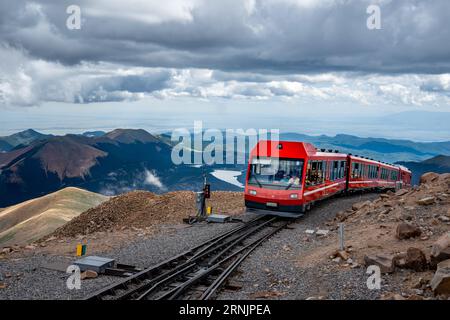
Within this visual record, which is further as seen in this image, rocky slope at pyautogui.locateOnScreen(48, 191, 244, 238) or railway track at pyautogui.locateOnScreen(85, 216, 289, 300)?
rocky slope at pyautogui.locateOnScreen(48, 191, 244, 238)

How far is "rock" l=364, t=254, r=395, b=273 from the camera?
10.7 m

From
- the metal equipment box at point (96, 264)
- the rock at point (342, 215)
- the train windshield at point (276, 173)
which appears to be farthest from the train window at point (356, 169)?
the metal equipment box at point (96, 264)

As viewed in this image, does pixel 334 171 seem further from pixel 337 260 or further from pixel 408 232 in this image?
pixel 337 260

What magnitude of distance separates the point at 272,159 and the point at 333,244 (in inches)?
266

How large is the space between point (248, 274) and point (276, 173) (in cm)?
909

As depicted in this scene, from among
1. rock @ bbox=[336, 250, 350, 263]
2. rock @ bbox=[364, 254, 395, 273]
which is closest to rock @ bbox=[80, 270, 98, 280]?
rock @ bbox=[336, 250, 350, 263]

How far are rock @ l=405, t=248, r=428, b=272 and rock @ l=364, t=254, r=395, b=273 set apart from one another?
0.37m

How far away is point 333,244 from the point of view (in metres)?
15.3

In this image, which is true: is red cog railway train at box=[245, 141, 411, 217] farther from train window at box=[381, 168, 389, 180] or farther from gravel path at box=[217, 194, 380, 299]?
train window at box=[381, 168, 389, 180]

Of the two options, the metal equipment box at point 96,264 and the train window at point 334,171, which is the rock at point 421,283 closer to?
the metal equipment box at point 96,264

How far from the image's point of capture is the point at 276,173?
21.2 meters

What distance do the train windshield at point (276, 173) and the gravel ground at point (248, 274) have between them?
3243mm
